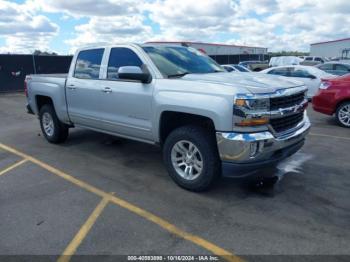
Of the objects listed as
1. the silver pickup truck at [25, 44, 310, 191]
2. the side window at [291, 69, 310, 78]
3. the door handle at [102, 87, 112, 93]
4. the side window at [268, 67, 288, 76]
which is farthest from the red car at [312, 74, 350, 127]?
the door handle at [102, 87, 112, 93]

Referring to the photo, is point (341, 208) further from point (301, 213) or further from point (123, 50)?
point (123, 50)

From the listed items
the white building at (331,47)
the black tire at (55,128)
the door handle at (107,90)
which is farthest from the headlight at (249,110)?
the white building at (331,47)

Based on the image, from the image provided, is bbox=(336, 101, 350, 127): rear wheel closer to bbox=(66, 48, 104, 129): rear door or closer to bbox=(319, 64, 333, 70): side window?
bbox=(66, 48, 104, 129): rear door

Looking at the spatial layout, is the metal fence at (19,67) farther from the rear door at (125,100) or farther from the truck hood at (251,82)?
the truck hood at (251,82)

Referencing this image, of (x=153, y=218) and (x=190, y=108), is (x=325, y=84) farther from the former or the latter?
(x=153, y=218)

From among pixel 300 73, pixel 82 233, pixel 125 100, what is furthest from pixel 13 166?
pixel 300 73

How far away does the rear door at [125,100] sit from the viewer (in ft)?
15.4

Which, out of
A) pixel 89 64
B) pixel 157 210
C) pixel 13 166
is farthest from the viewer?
pixel 89 64

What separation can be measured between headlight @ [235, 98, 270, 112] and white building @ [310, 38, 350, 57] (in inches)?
2351

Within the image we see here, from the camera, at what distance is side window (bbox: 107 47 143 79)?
4.94m

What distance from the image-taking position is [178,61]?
493 cm

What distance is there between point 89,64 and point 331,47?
209ft

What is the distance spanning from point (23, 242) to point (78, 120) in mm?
3181

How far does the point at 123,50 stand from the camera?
5.15m
